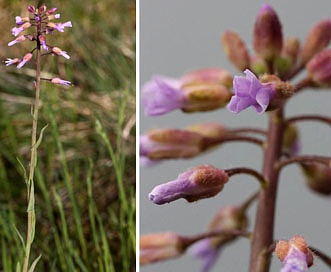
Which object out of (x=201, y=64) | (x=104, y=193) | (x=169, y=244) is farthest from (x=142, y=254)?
(x=201, y=64)

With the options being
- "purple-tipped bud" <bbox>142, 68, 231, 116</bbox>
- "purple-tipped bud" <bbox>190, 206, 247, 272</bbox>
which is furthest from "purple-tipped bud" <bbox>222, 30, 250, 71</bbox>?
"purple-tipped bud" <bbox>190, 206, 247, 272</bbox>

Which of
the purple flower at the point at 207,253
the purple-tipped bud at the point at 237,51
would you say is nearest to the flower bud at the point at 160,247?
the purple flower at the point at 207,253

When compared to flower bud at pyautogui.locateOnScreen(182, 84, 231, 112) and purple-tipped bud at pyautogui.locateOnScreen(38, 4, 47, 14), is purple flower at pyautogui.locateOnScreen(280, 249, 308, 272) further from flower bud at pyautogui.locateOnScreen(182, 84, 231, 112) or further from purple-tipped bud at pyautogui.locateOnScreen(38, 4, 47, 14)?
purple-tipped bud at pyautogui.locateOnScreen(38, 4, 47, 14)

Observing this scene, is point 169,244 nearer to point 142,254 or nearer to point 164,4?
point 142,254

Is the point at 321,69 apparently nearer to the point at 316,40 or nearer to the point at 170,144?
the point at 316,40

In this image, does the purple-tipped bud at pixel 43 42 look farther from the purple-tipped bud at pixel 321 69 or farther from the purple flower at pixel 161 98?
the purple-tipped bud at pixel 321 69

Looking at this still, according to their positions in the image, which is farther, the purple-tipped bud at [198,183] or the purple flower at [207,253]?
the purple flower at [207,253]

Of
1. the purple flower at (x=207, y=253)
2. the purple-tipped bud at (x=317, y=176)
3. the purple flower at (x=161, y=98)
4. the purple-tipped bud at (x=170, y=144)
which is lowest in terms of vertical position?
the purple flower at (x=207, y=253)
